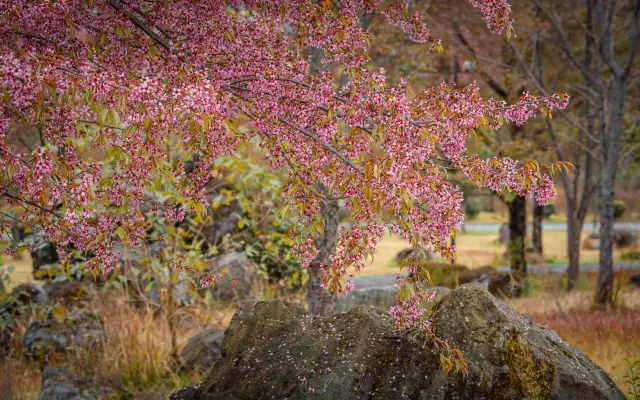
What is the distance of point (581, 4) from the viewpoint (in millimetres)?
15219

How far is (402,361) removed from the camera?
148 inches

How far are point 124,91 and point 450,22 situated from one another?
40.2ft

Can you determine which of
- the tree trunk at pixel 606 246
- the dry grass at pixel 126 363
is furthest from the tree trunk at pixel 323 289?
the tree trunk at pixel 606 246

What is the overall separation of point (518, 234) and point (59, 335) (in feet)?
38.5

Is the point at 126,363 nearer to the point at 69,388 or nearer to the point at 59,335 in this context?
the point at 69,388

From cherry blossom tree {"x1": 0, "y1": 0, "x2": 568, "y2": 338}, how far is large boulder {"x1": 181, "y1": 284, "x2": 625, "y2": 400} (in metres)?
0.53

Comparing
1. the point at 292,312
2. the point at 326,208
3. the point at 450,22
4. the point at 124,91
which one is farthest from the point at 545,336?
the point at 450,22

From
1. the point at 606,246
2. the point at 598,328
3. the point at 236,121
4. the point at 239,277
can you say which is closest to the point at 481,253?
the point at 606,246

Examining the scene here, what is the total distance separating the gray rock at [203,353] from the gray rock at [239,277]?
10.9ft

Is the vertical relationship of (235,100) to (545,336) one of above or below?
above

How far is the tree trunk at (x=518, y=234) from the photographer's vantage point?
1415 centimetres

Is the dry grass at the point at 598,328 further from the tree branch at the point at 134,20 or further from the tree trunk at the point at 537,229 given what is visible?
the tree trunk at the point at 537,229

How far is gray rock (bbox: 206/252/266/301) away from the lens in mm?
10156

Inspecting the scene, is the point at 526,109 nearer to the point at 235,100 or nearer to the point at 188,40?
the point at 235,100
